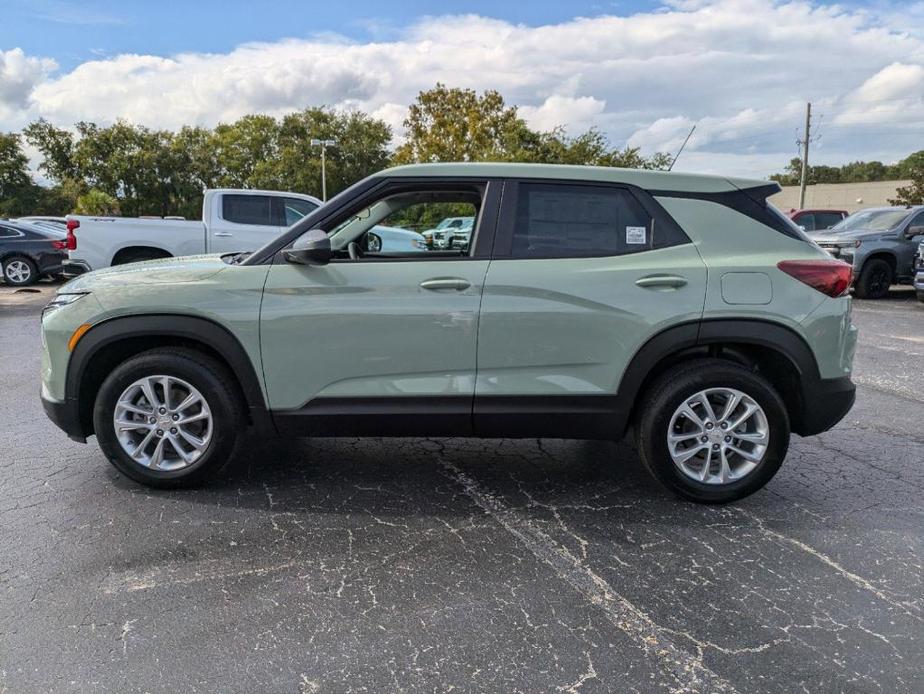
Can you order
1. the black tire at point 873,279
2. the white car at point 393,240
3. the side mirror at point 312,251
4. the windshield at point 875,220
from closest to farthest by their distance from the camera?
the side mirror at point 312,251 → the white car at point 393,240 → the black tire at point 873,279 → the windshield at point 875,220

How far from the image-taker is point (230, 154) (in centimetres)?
5822

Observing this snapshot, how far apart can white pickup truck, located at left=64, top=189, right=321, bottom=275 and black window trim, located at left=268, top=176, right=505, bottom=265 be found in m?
7.80

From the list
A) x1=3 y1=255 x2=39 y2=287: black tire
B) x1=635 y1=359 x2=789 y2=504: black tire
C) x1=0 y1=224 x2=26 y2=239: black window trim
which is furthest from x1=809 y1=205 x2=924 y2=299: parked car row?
x1=0 y1=224 x2=26 y2=239: black window trim

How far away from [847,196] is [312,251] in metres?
63.5

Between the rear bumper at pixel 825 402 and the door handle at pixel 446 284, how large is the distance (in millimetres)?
1882

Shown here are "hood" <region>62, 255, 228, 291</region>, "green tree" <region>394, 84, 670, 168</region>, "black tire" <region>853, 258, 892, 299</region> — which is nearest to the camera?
"hood" <region>62, 255, 228, 291</region>

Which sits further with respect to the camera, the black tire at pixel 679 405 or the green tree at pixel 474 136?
the green tree at pixel 474 136

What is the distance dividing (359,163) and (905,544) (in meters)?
60.6

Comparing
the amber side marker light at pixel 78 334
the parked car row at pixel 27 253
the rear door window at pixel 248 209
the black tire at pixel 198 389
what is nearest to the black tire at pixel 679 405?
the black tire at pixel 198 389

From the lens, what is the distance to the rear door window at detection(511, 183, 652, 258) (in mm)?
3645

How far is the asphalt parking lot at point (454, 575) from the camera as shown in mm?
2387

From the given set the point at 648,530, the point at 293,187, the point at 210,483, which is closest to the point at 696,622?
the point at 648,530

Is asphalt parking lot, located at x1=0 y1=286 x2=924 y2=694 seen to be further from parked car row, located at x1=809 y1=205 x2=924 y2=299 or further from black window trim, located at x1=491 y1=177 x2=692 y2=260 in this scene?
parked car row, located at x1=809 y1=205 x2=924 y2=299

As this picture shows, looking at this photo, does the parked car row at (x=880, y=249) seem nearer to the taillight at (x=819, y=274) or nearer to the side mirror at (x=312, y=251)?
the taillight at (x=819, y=274)
